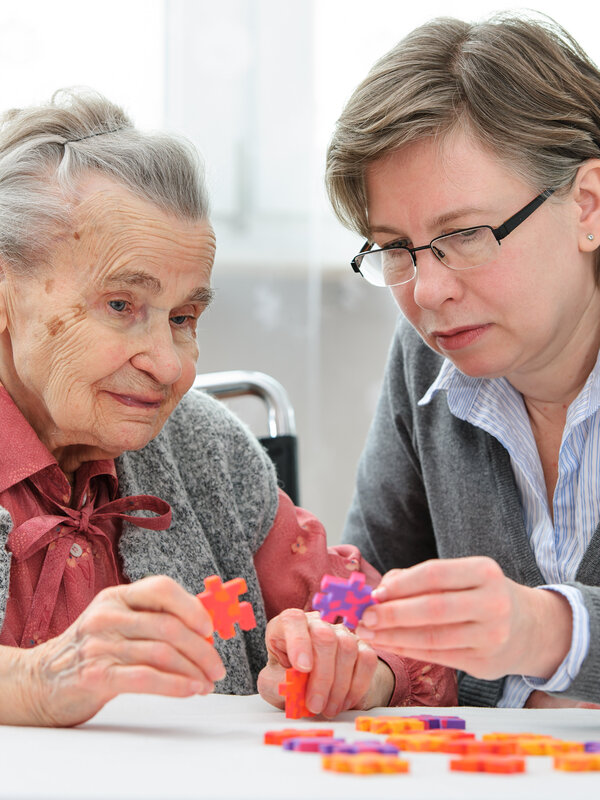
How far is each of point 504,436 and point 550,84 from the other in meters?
0.56

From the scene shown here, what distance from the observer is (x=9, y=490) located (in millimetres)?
1344

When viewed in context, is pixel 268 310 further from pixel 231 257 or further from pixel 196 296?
pixel 196 296


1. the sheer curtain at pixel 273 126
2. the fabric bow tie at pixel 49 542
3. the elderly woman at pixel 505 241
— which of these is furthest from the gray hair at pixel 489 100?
the sheer curtain at pixel 273 126

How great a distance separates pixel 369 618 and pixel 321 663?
0.21 m

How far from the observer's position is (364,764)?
2.63ft

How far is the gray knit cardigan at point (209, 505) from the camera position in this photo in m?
1.51

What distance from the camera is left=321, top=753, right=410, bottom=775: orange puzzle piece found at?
803mm

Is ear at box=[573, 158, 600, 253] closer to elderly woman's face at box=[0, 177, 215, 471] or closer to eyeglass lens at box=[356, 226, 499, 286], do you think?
eyeglass lens at box=[356, 226, 499, 286]

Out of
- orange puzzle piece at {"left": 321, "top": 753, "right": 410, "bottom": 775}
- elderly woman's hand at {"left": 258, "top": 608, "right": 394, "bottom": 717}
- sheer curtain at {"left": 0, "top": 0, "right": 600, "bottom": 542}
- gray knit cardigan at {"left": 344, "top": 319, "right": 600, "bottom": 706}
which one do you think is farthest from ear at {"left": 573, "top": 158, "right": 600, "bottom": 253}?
sheer curtain at {"left": 0, "top": 0, "right": 600, "bottom": 542}

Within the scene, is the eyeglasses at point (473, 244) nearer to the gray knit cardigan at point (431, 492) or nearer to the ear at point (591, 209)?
A: the ear at point (591, 209)

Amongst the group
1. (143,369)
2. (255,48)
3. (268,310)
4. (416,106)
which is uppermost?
(255,48)

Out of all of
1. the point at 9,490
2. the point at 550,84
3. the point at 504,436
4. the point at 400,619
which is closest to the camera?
the point at 400,619

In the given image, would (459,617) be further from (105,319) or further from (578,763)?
(105,319)

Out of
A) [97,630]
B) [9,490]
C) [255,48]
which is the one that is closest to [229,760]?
[97,630]
